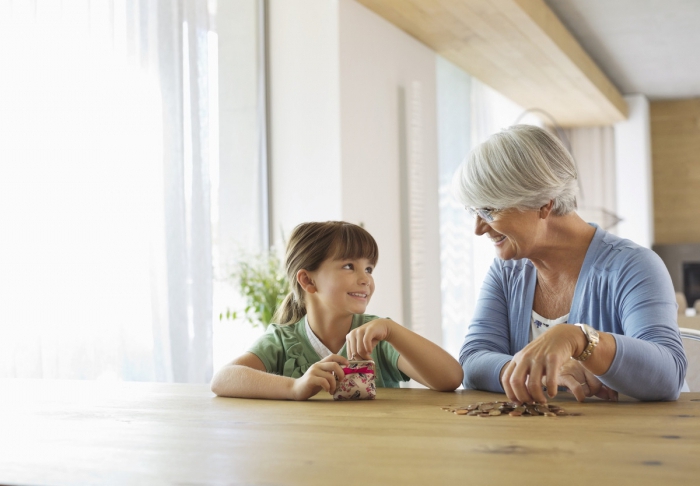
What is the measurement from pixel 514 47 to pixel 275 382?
4.51 m

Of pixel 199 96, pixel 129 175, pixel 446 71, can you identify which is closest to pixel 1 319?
pixel 129 175

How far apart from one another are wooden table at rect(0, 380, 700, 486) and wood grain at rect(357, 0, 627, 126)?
3413 mm

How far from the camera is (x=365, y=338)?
1.48 meters

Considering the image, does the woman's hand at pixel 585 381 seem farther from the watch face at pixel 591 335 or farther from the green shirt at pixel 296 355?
the green shirt at pixel 296 355

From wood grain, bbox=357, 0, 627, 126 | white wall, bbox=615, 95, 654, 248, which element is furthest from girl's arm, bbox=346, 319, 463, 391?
white wall, bbox=615, 95, 654, 248

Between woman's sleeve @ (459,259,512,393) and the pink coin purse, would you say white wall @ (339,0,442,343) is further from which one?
the pink coin purse

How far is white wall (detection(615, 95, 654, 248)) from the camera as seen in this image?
338 inches

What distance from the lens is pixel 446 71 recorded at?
6.32 m

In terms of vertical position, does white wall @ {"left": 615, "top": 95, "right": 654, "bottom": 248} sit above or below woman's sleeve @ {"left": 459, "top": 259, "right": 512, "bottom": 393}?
above

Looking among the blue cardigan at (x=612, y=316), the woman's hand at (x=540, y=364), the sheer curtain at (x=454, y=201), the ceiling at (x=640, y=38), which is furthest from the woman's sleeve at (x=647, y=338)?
the sheer curtain at (x=454, y=201)

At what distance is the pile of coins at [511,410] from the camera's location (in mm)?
1239

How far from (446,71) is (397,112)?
5.38ft

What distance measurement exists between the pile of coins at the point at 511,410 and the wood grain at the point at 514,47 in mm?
3428

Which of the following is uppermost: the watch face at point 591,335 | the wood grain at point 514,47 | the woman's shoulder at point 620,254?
the wood grain at point 514,47
